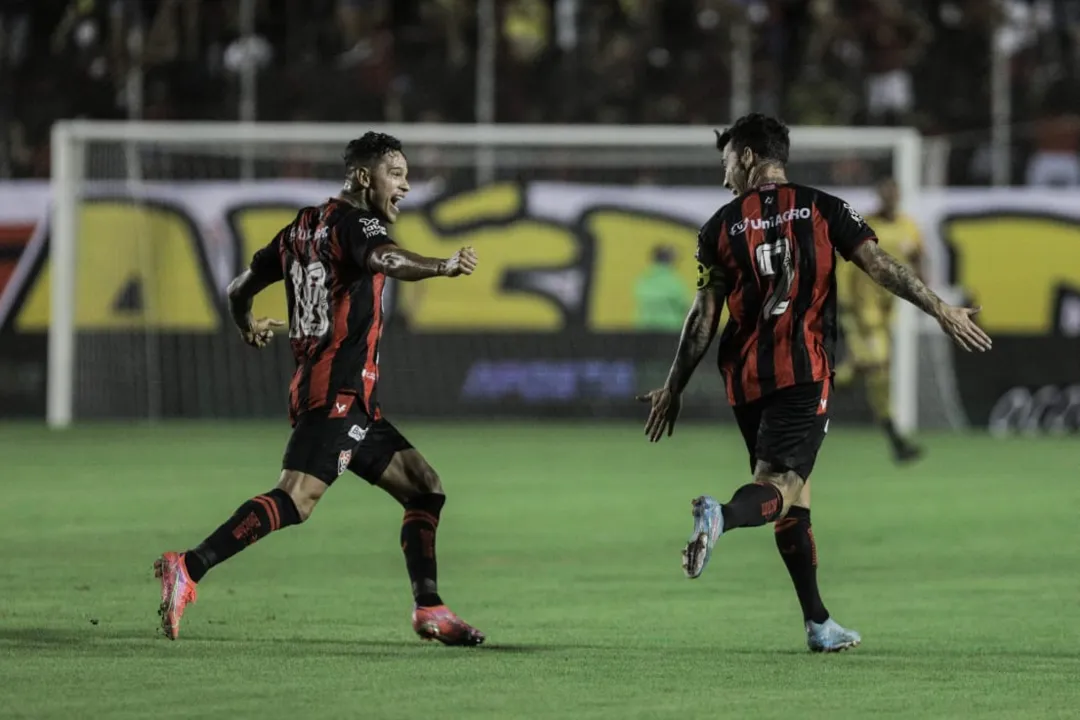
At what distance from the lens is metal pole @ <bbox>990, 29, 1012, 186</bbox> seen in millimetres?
23031

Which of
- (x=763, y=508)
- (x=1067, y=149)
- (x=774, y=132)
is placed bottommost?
(x=763, y=508)

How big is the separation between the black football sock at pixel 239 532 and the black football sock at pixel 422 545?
68 centimetres

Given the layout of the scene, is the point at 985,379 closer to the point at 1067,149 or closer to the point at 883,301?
the point at 1067,149

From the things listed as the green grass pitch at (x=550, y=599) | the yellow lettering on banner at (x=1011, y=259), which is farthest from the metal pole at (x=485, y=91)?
the green grass pitch at (x=550, y=599)

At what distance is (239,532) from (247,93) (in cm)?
1624

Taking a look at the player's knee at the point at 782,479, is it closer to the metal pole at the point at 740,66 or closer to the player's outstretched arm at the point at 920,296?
the player's outstretched arm at the point at 920,296

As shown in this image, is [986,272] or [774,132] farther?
[986,272]

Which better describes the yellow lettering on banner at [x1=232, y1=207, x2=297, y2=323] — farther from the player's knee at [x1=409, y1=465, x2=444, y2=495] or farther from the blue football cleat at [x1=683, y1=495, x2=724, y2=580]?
the blue football cleat at [x1=683, y1=495, x2=724, y2=580]

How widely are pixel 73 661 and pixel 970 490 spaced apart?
960 centimetres

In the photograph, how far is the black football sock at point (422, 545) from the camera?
812 centimetres

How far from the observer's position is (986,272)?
2286 centimetres

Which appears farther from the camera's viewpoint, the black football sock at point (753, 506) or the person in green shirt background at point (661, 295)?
the person in green shirt background at point (661, 295)

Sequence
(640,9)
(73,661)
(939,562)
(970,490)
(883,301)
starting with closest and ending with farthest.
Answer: (73,661) → (939,562) → (970,490) → (883,301) → (640,9)

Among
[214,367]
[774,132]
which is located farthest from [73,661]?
[214,367]
